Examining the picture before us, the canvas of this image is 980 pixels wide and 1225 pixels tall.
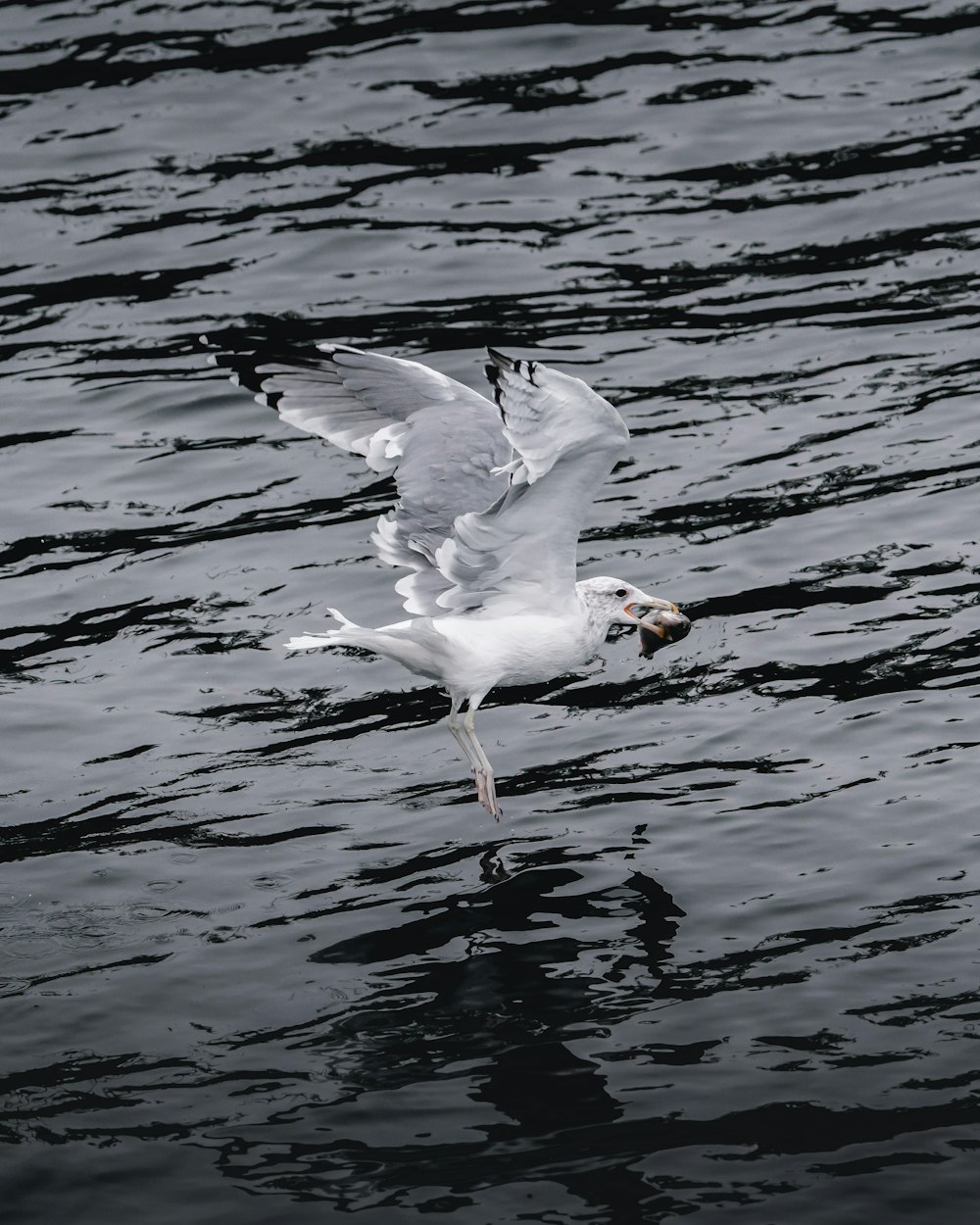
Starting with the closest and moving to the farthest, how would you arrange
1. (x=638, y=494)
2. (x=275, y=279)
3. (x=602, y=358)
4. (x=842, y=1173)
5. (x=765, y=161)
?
(x=842, y=1173) < (x=638, y=494) < (x=602, y=358) < (x=275, y=279) < (x=765, y=161)

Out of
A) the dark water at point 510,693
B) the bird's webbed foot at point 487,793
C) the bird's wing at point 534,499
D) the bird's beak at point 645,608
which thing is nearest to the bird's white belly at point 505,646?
the bird's wing at point 534,499

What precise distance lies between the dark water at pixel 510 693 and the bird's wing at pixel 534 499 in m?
1.06

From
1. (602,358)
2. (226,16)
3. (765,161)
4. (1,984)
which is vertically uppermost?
(226,16)

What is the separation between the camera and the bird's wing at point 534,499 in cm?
766

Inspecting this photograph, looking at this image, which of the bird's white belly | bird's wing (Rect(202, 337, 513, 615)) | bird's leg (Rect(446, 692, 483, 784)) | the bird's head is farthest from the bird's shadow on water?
bird's wing (Rect(202, 337, 513, 615))

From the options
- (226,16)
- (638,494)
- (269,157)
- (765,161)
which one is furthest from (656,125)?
(638,494)

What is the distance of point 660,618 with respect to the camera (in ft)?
30.9

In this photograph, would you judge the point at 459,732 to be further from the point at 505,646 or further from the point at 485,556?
the point at 485,556

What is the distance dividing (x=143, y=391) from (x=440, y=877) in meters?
6.97

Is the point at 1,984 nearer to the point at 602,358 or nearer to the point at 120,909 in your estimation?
the point at 120,909

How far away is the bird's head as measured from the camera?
30.1 ft

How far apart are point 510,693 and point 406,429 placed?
5.73 feet

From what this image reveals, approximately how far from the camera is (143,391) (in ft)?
46.9

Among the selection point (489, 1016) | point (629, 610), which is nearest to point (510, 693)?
point (629, 610)
